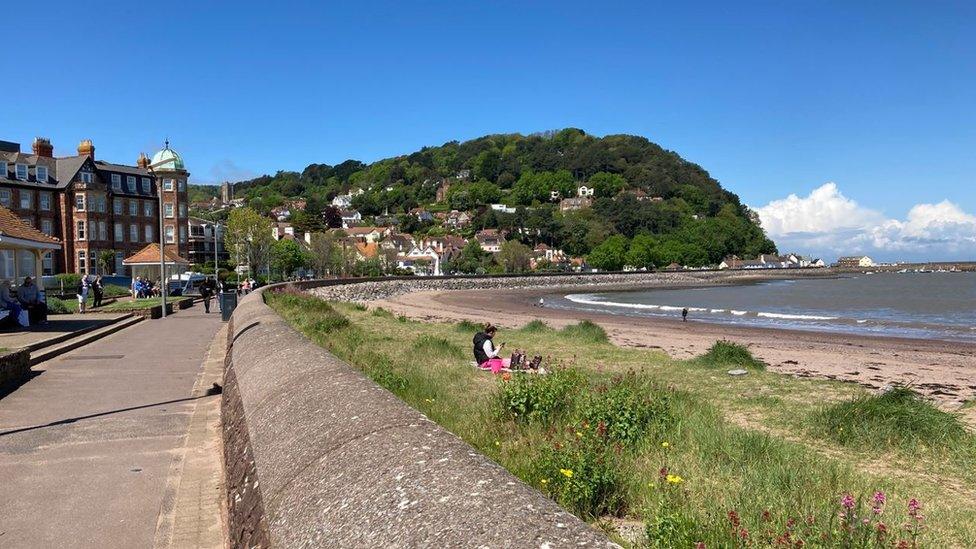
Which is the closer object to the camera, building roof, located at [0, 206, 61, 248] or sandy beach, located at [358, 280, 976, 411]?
sandy beach, located at [358, 280, 976, 411]

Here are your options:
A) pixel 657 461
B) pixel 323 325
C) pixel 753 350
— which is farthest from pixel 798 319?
pixel 657 461

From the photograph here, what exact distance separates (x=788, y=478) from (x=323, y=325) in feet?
35.3

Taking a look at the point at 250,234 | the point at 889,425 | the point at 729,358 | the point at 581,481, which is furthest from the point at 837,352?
the point at 250,234

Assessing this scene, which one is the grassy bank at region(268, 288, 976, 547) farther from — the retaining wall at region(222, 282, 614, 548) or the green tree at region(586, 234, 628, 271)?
the green tree at region(586, 234, 628, 271)

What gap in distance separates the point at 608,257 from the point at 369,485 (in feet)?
532

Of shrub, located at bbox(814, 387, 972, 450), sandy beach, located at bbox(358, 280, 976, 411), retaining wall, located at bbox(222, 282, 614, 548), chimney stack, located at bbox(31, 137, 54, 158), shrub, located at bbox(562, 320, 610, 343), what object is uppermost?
chimney stack, located at bbox(31, 137, 54, 158)

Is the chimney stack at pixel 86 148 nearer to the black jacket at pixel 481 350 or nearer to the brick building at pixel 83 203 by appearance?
the brick building at pixel 83 203

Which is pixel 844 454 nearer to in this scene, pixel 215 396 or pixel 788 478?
pixel 788 478

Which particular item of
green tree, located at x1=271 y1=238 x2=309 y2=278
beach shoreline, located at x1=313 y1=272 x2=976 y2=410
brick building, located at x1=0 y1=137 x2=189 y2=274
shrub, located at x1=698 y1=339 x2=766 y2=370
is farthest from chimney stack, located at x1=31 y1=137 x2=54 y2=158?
shrub, located at x1=698 y1=339 x2=766 y2=370

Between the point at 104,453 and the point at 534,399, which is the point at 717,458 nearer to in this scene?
the point at 534,399

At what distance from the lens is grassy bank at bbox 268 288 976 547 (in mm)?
4047

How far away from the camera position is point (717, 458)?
239 inches

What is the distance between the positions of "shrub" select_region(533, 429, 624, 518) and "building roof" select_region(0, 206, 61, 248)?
1760 centimetres

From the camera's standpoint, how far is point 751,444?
255 inches
